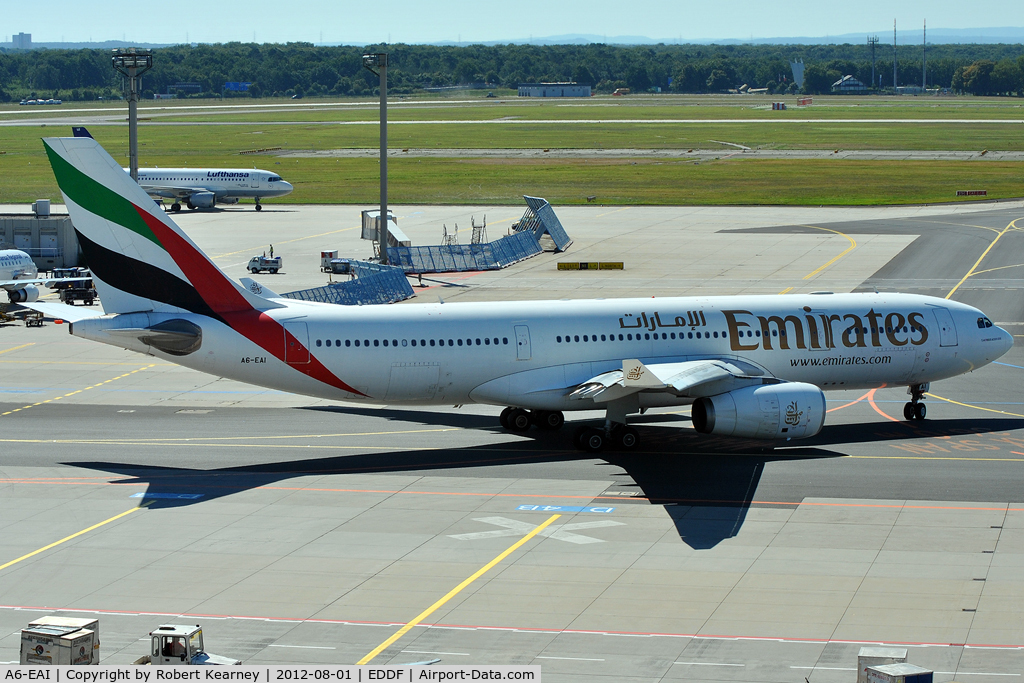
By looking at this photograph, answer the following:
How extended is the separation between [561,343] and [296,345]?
9.27 metres

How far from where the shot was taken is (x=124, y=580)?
28.7 metres

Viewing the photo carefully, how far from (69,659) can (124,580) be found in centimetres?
808

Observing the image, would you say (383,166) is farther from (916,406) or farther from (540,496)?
(540,496)

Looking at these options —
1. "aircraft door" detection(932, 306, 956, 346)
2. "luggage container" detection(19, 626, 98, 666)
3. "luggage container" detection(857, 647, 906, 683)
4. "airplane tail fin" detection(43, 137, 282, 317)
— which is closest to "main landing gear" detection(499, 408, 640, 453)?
"airplane tail fin" detection(43, 137, 282, 317)

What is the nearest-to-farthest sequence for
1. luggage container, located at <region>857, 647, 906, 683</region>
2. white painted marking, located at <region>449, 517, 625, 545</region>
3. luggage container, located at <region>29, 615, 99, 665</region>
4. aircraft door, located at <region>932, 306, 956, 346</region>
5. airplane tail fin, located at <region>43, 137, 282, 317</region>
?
luggage container, located at <region>857, 647, 906, 683</region> → luggage container, located at <region>29, 615, 99, 665</region> → white painted marking, located at <region>449, 517, 625, 545</region> → airplane tail fin, located at <region>43, 137, 282, 317</region> → aircraft door, located at <region>932, 306, 956, 346</region>

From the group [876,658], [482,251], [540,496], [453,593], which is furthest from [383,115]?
[876,658]

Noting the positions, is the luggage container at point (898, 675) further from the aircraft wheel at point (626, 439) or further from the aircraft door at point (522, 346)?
the aircraft door at point (522, 346)

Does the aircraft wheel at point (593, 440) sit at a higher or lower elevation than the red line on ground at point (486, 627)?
higher

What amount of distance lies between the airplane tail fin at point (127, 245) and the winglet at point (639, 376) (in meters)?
13.2

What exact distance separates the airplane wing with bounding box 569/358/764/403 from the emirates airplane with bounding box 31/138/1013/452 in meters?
0.08

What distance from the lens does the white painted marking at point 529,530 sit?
3172 centimetres

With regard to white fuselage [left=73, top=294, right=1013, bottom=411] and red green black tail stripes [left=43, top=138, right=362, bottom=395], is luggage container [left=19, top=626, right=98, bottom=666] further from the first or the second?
→ red green black tail stripes [left=43, top=138, right=362, bottom=395]

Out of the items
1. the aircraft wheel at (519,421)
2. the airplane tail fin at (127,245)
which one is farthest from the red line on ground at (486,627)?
the aircraft wheel at (519,421)

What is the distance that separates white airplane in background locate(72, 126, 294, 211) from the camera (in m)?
126
